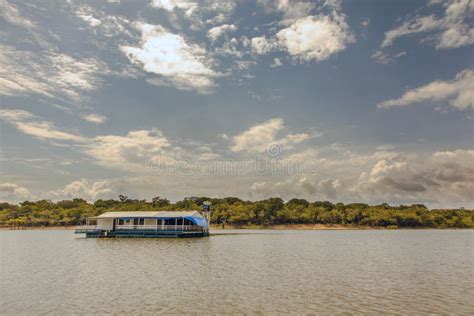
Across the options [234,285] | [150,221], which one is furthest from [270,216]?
[234,285]

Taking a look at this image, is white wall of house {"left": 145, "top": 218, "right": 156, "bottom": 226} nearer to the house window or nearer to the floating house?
the floating house

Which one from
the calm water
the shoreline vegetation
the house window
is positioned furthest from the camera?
the shoreline vegetation

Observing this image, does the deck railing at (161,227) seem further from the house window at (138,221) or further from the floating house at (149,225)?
the house window at (138,221)

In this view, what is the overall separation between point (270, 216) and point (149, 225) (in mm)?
94236

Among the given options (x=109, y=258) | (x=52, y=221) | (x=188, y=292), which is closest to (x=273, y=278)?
(x=188, y=292)

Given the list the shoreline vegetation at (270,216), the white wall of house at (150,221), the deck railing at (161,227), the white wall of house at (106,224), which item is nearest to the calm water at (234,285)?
the deck railing at (161,227)

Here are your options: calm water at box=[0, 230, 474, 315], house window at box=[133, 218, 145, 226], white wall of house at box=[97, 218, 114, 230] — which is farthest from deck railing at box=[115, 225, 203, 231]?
calm water at box=[0, 230, 474, 315]

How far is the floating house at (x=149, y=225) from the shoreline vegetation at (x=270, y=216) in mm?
74832

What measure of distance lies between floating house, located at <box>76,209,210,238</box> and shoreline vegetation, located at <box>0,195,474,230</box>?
246ft

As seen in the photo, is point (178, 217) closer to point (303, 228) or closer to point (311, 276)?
point (311, 276)

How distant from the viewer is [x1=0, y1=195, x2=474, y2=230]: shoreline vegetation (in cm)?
15975

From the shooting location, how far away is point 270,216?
164 meters

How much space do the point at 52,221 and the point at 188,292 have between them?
157375 millimetres

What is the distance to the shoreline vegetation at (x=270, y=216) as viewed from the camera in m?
160
